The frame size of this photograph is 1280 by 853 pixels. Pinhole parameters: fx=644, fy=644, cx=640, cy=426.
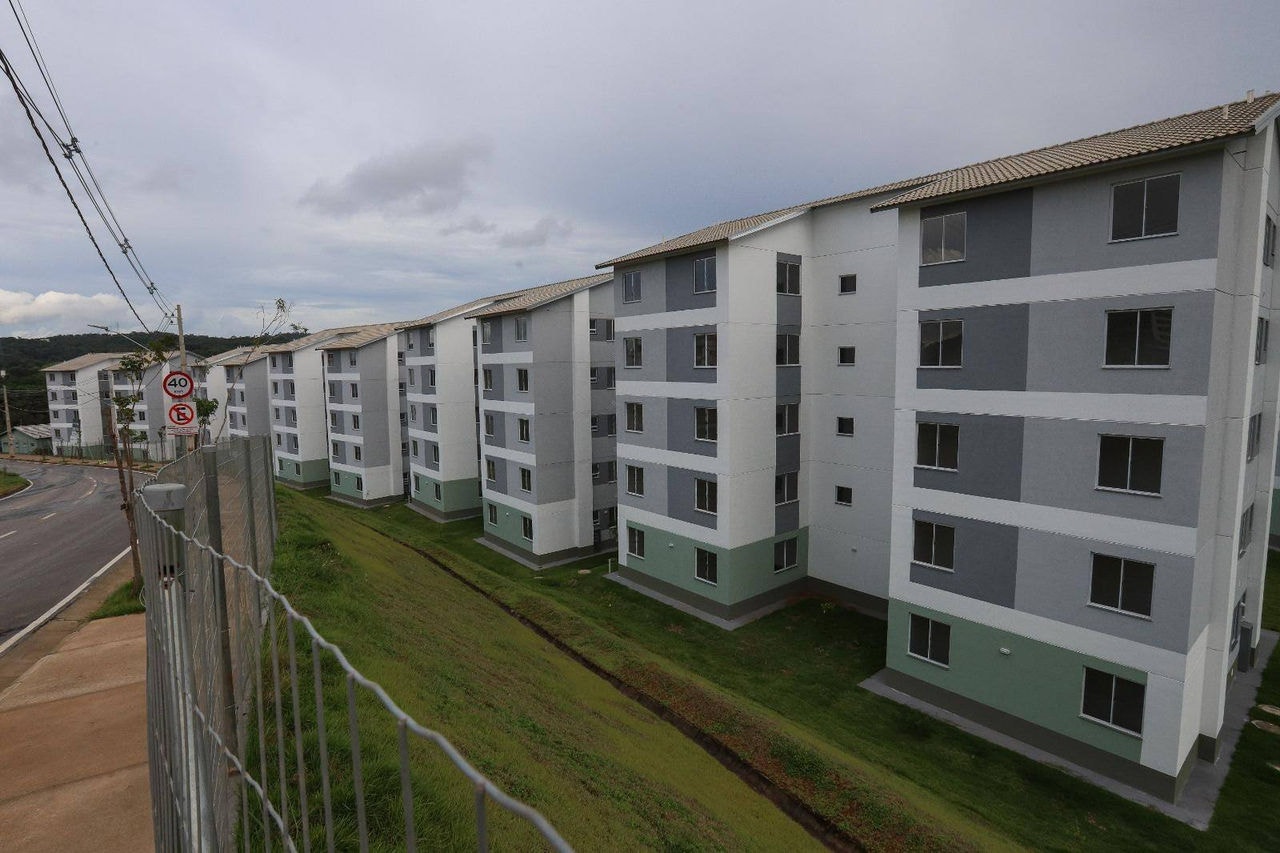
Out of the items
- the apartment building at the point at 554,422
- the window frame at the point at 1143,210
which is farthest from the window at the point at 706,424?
the window frame at the point at 1143,210

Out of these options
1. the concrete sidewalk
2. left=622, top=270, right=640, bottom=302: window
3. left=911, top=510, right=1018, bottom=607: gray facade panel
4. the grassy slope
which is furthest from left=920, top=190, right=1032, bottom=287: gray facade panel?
the concrete sidewalk

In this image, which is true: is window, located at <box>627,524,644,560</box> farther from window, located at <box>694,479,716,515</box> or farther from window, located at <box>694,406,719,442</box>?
window, located at <box>694,406,719,442</box>

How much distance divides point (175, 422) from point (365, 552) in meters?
8.27

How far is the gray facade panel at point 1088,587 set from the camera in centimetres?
1385

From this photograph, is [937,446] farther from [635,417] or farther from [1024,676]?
[635,417]

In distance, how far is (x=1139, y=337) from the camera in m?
14.3

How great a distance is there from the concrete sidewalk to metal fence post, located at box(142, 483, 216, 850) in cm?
343

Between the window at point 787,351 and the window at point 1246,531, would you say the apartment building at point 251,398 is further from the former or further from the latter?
the window at point 1246,531

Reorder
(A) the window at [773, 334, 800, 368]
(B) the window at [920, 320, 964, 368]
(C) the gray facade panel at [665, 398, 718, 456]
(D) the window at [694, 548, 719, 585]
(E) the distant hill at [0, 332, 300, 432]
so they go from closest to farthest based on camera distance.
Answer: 1. (B) the window at [920, 320, 964, 368]
2. (C) the gray facade panel at [665, 398, 718, 456]
3. (D) the window at [694, 548, 719, 585]
4. (A) the window at [773, 334, 800, 368]
5. (E) the distant hill at [0, 332, 300, 432]

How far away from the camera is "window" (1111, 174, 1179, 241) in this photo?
13.9m

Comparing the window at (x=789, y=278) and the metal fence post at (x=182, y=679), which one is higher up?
the window at (x=789, y=278)

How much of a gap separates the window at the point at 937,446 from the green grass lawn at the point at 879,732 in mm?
6943

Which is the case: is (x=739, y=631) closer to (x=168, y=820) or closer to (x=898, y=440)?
(x=898, y=440)

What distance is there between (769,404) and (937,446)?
7664mm
